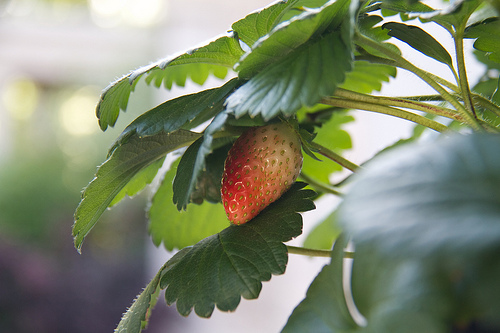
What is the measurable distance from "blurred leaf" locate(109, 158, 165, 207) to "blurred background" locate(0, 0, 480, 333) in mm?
1547

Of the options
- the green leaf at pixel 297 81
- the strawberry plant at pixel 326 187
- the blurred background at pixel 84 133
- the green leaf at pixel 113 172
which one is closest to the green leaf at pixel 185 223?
the strawberry plant at pixel 326 187

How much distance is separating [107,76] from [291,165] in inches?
135

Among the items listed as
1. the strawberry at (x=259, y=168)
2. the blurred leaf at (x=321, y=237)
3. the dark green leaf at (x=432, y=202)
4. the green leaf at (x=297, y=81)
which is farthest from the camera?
the blurred leaf at (x=321, y=237)

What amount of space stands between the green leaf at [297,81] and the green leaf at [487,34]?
4.3 inches

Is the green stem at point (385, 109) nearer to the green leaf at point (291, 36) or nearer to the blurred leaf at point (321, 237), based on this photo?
the green leaf at point (291, 36)

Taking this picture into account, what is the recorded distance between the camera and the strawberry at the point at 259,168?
0.34m

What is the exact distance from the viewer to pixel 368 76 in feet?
1.60

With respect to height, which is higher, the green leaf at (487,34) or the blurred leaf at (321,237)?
the green leaf at (487,34)

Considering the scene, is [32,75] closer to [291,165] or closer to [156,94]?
[156,94]

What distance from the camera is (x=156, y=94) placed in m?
3.45

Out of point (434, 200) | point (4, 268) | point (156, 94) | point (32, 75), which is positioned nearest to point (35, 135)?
point (32, 75)

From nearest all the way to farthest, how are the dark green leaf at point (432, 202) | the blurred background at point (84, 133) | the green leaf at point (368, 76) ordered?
the dark green leaf at point (432, 202) → the green leaf at point (368, 76) → the blurred background at point (84, 133)

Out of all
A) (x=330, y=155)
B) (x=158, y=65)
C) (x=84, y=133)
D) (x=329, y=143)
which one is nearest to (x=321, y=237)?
(x=329, y=143)

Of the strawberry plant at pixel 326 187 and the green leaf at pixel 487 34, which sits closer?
the strawberry plant at pixel 326 187
